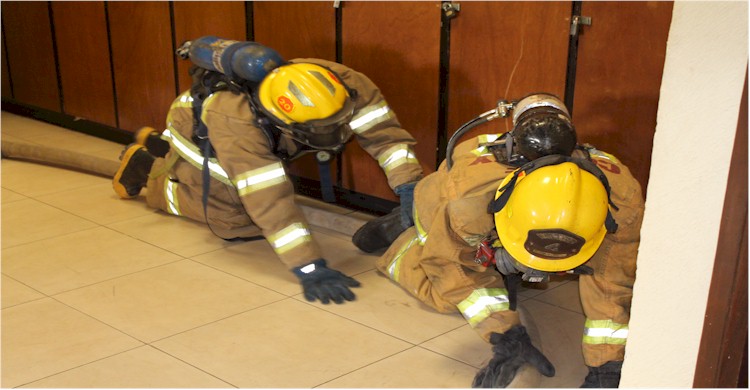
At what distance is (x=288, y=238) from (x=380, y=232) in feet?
1.88

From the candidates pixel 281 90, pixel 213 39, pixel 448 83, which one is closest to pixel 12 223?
pixel 213 39

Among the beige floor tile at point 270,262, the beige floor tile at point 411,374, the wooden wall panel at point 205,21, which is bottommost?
the beige floor tile at point 270,262

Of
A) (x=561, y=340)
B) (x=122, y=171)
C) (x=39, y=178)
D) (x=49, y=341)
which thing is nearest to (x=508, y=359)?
(x=561, y=340)

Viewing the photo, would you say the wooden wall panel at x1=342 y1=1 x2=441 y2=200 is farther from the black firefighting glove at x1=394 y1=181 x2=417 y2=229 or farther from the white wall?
the white wall

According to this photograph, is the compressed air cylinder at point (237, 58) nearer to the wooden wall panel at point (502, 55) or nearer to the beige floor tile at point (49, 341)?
the wooden wall panel at point (502, 55)

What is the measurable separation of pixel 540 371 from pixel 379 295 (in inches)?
36.0

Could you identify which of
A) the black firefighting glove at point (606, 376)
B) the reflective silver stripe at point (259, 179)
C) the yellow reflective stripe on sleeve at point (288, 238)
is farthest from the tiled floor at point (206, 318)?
the reflective silver stripe at point (259, 179)

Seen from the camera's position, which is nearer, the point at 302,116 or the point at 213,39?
the point at 302,116

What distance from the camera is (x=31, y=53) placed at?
6.56 metres

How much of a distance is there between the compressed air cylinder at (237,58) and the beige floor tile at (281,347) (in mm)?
1012

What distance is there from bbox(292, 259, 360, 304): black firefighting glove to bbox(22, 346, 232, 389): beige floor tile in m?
0.70

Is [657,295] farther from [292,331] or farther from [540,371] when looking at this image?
[292,331]

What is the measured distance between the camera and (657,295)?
4.07 ft

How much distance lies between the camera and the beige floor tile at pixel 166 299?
3299mm
